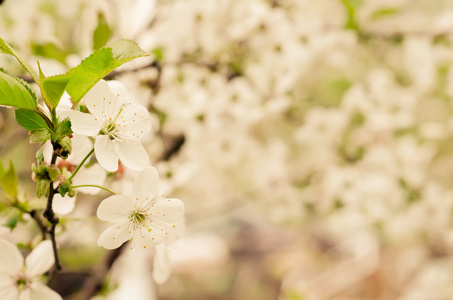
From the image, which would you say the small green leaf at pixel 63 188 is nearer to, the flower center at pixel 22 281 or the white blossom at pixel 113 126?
the white blossom at pixel 113 126

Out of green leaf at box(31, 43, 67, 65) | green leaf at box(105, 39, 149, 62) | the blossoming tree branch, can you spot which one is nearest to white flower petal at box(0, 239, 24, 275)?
the blossoming tree branch

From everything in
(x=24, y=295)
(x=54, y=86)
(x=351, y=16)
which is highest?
(x=351, y=16)

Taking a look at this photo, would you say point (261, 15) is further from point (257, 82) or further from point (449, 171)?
point (449, 171)

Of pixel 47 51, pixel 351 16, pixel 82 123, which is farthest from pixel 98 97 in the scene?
pixel 351 16

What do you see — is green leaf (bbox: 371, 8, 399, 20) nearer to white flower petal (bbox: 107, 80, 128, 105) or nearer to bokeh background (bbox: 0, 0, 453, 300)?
bokeh background (bbox: 0, 0, 453, 300)

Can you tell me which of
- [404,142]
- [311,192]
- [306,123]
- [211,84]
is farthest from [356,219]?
[211,84]

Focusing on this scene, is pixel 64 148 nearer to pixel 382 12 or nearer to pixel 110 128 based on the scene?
pixel 110 128
